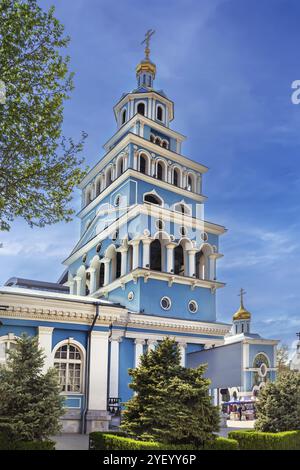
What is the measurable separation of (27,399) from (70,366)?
29.0 ft

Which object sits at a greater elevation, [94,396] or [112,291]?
[112,291]

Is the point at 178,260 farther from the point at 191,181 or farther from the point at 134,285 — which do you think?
the point at 191,181

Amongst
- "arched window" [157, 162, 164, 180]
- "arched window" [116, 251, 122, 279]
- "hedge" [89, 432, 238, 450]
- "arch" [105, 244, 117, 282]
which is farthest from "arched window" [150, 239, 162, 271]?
"hedge" [89, 432, 238, 450]

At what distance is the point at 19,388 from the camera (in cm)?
1217

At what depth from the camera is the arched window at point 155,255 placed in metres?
29.8

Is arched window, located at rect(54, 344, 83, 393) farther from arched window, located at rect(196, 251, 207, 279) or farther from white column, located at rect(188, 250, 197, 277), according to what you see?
arched window, located at rect(196, 251, 207, 279)

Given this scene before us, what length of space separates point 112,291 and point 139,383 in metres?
17.4

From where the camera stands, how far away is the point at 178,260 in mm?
31547

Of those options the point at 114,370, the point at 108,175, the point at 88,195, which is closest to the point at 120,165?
the point at 108,175

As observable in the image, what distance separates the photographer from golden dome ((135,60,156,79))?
36.5m

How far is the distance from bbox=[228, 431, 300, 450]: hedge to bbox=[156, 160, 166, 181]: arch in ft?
67.6

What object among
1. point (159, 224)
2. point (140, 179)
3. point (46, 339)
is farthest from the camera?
point (140, 179)
